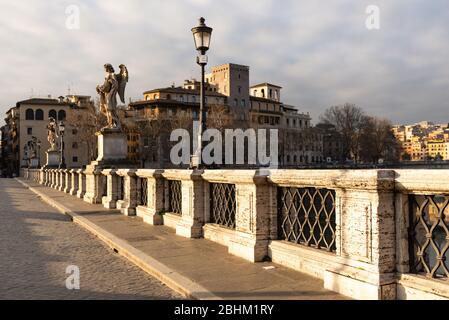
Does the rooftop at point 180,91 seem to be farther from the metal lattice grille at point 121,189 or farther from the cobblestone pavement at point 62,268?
the cobblestone pavement at point 62,268

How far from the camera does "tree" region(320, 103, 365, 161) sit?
9731 centimetres

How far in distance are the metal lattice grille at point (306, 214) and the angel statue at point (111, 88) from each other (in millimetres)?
12872

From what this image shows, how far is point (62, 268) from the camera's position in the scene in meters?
7.46

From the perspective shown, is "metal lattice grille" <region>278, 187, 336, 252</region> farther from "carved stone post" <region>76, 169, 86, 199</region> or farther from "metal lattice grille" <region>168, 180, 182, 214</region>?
"carved stone post" <region>76, 169, 86, 199</region>

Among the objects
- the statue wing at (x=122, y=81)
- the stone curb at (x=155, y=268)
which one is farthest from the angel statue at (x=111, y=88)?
the stone curb at (x=155, y=268)

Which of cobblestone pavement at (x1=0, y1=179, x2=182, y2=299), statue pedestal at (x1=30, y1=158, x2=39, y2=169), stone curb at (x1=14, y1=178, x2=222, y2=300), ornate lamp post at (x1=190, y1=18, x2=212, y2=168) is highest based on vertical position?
ornate lamp post at (x1=190, y1=18, x2=212, y2=168)

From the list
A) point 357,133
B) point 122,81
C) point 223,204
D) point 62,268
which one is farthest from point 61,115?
point 62,268

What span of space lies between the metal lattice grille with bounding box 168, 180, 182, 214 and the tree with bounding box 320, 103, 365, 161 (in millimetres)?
89019

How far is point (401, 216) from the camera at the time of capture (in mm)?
4988

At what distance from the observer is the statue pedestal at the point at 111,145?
63.5 feet

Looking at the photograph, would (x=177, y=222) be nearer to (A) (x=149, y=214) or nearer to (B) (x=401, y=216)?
(A) (x=149, y=214)

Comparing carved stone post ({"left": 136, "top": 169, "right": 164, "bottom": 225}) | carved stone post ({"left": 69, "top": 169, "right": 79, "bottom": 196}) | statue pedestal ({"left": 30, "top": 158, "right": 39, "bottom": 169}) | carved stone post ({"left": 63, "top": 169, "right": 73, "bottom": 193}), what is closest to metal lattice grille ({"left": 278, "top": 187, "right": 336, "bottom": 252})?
carved stone post ({"left": 136, "top": 169, "right": 164, "bottom": 225})

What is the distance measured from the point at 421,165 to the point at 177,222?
9025 centimetres

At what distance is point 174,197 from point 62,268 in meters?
4.57
